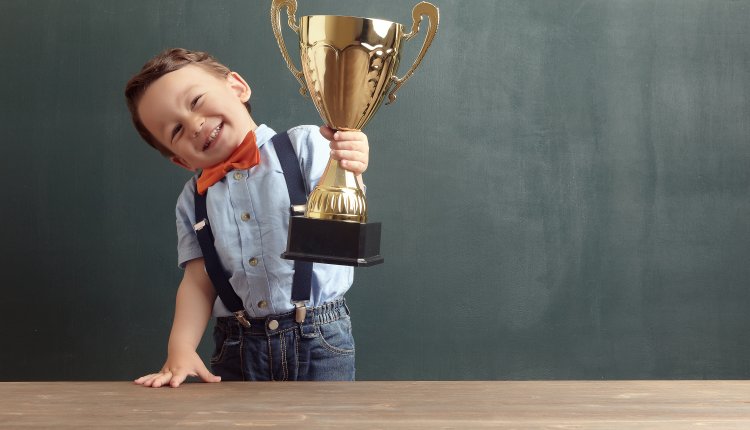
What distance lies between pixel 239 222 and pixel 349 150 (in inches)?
13.4

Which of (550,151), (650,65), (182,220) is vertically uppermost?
(650,65)

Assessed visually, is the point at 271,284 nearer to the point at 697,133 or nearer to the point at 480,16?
the point at 480,16

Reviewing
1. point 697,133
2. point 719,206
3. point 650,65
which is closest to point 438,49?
point 650,65

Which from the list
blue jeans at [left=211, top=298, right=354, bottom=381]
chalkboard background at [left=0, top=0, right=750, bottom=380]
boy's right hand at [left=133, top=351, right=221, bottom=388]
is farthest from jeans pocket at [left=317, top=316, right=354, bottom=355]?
chalkboard background at [left=0, top=0, right=750, bottom=380]

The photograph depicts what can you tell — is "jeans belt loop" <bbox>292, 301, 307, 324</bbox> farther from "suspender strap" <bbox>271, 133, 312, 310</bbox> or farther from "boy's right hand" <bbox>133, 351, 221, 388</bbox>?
"boy's right hand" <bbox>133, 351, 221, 388</bbox>

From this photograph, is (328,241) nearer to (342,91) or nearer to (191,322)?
(342,91)

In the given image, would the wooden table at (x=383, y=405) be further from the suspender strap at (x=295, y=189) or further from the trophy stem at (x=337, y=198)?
the suspender strap at (x=295, y=189)

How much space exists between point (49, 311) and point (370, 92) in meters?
1.01

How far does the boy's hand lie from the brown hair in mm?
352

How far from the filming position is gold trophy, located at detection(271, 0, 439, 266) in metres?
1.06

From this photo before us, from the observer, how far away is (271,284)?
4.46 ft

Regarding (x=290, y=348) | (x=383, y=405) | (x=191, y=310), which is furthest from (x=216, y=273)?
(x=383, y=405)

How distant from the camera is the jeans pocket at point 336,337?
1387 millimetres

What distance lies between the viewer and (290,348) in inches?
54.1
